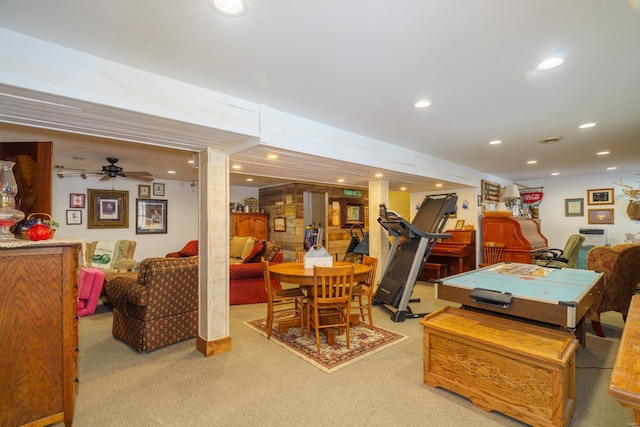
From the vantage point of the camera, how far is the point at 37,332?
6.00 feet

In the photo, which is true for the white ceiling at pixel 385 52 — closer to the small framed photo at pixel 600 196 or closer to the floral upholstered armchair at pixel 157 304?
the floral upholstered armchair at pixel 157 304

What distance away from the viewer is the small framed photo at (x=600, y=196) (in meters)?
7.04

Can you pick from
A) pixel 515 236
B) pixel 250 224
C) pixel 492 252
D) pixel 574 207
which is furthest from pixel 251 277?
pixel 574 207

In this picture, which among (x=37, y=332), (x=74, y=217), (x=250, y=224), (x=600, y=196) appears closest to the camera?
(x=37, y=332)

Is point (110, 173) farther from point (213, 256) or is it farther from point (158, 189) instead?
point (213, 256)

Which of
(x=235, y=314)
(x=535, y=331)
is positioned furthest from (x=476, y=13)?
(x=235, y=314)

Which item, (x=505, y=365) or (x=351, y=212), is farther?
(x=351, y=212)

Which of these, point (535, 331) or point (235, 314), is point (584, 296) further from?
point (235, 314)

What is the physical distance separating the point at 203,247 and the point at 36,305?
1408 millimetres

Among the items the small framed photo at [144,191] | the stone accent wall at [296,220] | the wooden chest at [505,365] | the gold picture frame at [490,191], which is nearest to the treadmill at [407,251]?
the wooden chest at [505,365]

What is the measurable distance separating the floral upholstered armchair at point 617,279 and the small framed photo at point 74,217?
28.5 feet

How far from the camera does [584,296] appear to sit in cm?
219

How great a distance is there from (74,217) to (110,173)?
2.35 meters

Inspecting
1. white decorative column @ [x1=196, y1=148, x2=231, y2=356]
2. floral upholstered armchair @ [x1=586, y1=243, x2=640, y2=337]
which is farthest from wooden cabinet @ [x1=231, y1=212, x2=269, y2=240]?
floral upholstered armchair @ [x1=586, y1=243, x2=640, y2=337]
